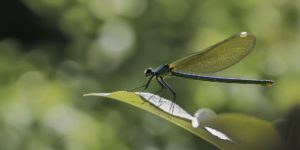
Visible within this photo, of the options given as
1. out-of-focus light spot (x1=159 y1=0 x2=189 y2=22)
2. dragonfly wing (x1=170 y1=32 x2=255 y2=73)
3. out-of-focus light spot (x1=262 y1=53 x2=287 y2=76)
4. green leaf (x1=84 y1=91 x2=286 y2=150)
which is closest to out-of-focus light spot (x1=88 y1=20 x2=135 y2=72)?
out-of-focus light spot (x1=159 y1=0 x2=189 y2=22)

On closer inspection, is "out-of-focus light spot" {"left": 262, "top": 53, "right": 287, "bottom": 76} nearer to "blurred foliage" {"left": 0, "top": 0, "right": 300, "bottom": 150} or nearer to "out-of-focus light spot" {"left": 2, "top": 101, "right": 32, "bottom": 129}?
"blurred foliage" {"left": 0, "top": 0, "right": 300, "bottom": 150}

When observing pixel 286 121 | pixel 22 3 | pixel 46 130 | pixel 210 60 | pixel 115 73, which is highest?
pixel 22 3

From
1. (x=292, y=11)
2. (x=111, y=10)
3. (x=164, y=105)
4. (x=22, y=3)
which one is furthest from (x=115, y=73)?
(x=164, y=105)

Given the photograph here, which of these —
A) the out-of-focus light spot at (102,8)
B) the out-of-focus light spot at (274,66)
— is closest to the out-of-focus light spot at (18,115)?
the out-of-focus light spot at (102,8)

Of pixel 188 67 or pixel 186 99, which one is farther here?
pixel 186 99

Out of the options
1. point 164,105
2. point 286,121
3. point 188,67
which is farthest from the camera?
point 188,67

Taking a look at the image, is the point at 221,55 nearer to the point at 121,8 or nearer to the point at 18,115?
the point at 18,115

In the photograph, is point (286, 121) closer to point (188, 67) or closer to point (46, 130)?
point (188, 67)

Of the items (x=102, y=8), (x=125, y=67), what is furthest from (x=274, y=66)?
(x=102, y=8)
